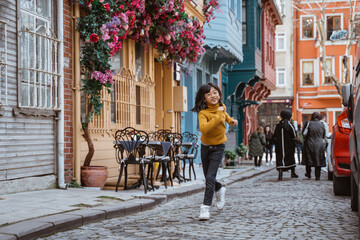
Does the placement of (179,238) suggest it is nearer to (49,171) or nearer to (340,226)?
(340,226)

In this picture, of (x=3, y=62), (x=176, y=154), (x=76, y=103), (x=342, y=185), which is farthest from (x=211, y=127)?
(x=176, y=154)

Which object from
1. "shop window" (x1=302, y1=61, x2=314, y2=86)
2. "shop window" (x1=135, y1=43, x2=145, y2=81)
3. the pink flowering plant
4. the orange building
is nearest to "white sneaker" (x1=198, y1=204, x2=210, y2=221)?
"shop window" (x1=135, y1=43, x2=145, y2=81)

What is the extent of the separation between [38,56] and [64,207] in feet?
9.58

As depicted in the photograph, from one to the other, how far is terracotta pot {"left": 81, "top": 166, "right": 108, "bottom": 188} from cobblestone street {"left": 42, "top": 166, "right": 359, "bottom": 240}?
4.72 ft

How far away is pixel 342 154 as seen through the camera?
917 centimetres

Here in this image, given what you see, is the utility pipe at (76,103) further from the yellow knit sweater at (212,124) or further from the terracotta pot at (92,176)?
the yellow knit sweater at (212,124)

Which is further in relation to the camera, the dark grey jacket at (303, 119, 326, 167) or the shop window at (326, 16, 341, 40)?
the shop window at (326, 16, 341, 40)

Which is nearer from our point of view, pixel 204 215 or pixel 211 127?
pixel 204 215

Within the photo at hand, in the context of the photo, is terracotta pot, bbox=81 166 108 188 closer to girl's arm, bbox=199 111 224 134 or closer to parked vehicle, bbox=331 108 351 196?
girl's arm, bbox=199 111 224 134

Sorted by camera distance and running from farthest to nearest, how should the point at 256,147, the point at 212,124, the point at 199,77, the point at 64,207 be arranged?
1. the point at 199,77
2. the point at 256,147
3. the point at 64,207
4. the point at 212,124

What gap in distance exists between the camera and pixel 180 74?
17109 mm

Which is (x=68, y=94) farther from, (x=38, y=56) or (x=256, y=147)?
(x=256, y=147)

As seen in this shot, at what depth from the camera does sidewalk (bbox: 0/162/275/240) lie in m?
5.89

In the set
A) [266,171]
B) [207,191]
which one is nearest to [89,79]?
[207,191]
